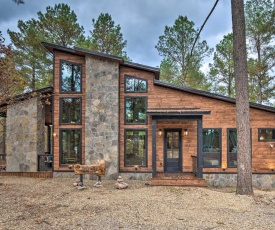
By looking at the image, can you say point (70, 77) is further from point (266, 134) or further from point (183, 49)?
point (183, 49)

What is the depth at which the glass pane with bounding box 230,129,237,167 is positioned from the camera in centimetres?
1015

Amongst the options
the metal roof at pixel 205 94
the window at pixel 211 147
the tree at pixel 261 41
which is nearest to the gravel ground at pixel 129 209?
the window at pixel 211 147

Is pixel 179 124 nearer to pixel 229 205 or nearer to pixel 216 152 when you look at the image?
pixel 216 152

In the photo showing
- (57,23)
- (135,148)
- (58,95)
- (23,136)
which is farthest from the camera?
(57,23)

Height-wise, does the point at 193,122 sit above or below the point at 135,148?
above

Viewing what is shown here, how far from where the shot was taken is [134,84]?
34.8 ft

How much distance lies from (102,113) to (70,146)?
2044 mm

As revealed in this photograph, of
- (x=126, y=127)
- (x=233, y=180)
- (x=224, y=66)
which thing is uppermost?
(x=224, y=66)

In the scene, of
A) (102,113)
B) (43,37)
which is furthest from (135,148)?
(43,37)

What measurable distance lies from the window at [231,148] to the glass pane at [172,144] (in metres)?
2.15

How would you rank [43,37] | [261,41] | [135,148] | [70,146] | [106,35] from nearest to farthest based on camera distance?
[135,148]
[70,146]
[261,41]
[43,37]
[106,35]

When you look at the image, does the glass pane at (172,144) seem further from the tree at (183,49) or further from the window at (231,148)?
the tree at (183,49)

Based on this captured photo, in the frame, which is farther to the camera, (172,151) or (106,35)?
(106,35)

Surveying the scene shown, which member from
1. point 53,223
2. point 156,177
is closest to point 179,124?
point 156,177
